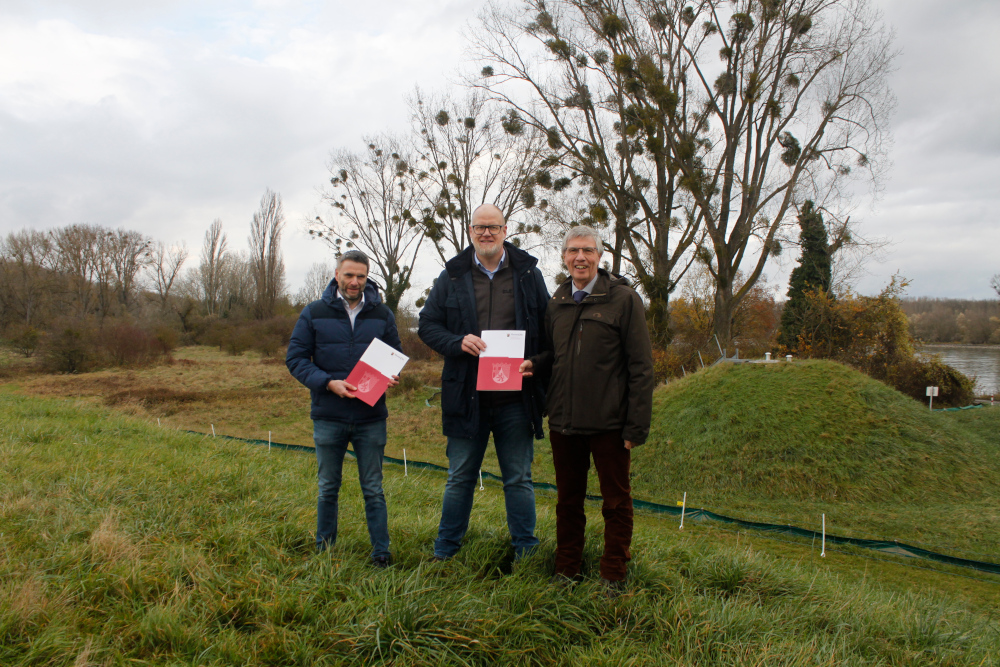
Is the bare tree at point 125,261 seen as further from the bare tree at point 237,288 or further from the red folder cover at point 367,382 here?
the red folder cover at point 367,382

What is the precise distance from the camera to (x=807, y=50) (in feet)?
57.9

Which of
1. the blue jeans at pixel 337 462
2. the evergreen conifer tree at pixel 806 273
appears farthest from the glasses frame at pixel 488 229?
the evergreen conifer tree at pixel 806 273

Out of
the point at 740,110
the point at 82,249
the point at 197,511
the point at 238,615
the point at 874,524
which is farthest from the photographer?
the point at 82,249

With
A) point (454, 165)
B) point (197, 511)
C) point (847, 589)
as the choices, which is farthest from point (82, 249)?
point (847, 589)

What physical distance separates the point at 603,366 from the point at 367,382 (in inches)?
53.4

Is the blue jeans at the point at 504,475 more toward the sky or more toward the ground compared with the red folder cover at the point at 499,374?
more toward the ground

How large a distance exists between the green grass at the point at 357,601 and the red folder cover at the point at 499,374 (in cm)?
94

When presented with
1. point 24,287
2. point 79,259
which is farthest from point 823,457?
point 79,259

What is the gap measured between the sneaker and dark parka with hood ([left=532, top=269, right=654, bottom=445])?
71 cm

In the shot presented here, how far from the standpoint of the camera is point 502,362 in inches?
121

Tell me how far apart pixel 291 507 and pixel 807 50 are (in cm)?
2016

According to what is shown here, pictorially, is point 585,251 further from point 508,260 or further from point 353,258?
point 353,258

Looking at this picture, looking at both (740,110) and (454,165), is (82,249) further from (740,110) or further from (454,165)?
(740,110)

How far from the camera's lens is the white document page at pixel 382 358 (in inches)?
131
